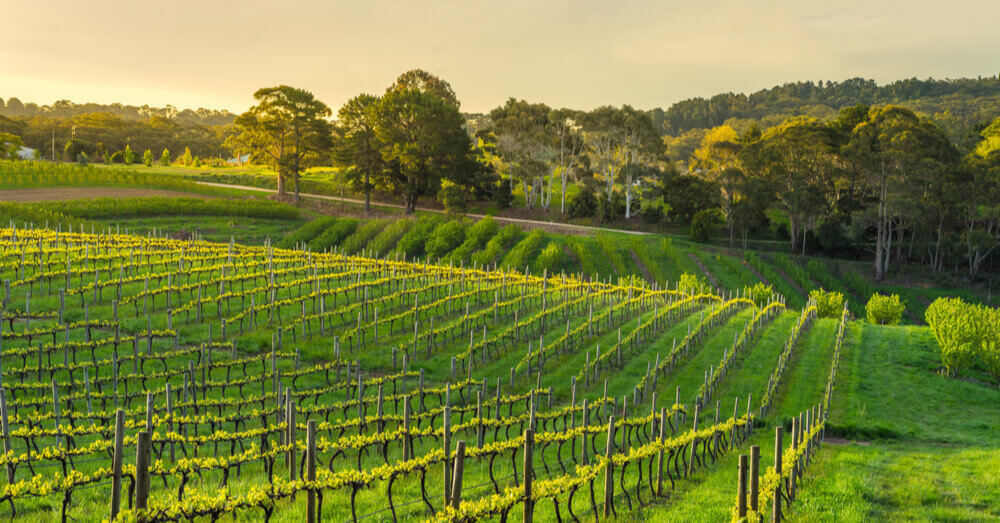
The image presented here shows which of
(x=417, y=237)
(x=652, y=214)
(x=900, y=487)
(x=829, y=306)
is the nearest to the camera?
(x=900, y=487)

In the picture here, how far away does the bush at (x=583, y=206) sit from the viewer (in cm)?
6725

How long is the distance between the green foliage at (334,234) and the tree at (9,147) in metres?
61.9

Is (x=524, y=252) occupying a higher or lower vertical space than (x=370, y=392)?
higher

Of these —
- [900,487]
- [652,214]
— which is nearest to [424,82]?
[652,214]

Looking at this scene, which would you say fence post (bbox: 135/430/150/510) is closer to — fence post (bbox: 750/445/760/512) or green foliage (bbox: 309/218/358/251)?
fence post (bbox: 750/445/760/512)

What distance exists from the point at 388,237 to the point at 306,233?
294 inches

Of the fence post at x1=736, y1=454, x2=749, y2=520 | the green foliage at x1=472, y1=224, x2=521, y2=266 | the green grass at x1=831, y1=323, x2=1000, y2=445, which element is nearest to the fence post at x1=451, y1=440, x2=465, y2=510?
the fence post at x1=736, y1=454, x2=749, y2=520

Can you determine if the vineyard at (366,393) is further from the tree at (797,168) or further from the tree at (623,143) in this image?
the tree at (623,143)

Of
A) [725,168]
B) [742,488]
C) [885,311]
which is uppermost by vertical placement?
[725,168]

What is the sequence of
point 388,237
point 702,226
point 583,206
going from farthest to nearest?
point 583,206 < point 702,226 < point 388,237

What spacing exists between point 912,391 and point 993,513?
46.7 ft

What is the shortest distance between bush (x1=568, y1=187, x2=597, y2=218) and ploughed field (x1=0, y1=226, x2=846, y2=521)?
2779 centimetres

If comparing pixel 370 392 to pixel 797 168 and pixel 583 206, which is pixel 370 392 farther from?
pixel 797 168

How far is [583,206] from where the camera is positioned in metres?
67.3
